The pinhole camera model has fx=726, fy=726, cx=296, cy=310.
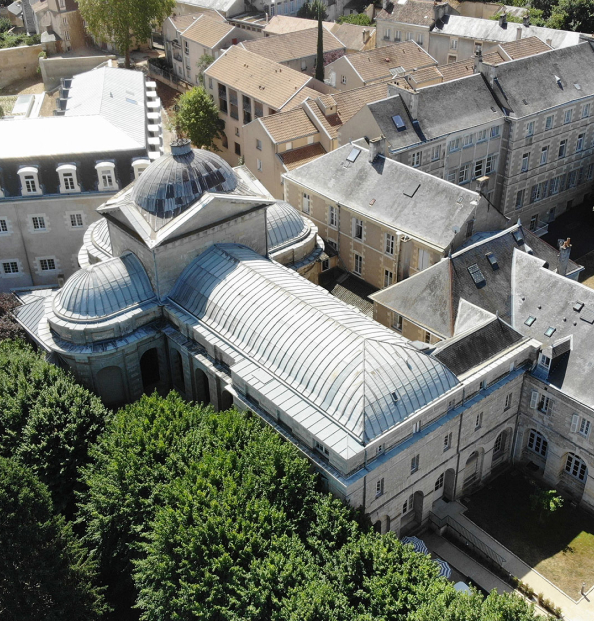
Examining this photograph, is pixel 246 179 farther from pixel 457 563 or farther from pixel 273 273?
pixel 457 563

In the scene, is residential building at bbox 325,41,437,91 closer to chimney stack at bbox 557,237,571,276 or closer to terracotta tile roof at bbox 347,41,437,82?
terracotta tile roof at bbox 347,41,437,82


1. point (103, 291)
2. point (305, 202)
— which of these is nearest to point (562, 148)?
point (305, 202)

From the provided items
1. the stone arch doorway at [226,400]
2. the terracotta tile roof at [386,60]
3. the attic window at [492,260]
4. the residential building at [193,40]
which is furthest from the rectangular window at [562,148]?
the stone arch doorway at [226,400]

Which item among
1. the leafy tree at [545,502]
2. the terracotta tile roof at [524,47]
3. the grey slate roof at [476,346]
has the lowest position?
the leafy tree at [545,502]

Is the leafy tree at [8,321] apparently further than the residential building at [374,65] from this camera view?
No

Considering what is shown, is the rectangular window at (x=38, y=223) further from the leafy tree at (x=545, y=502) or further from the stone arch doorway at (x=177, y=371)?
the leafy tree at (x=545, y=502)

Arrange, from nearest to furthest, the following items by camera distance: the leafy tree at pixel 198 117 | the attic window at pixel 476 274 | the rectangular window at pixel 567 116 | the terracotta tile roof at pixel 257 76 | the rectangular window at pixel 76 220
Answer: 1. the attic window at pixel 476 274
2. the rectangular window at pixel 76 220
3. the rectangular window at pixel 567 116
4. the terracotta tile roof at pixel 257 76
5. the leafy tree at pixel 198 117

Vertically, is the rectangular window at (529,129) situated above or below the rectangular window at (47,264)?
above

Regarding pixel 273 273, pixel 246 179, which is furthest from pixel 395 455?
pixel 246 179
